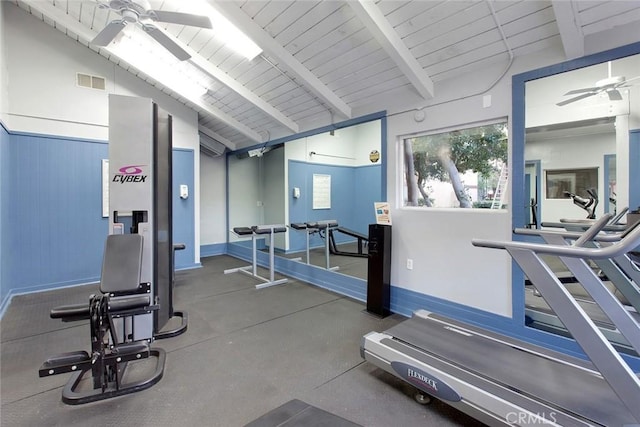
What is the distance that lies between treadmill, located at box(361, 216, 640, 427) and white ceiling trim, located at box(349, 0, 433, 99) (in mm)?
2076

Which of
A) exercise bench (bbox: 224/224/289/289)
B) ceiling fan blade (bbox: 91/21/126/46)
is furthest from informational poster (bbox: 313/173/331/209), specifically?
ceiling fan blade (bbox: 91/21/126/46)

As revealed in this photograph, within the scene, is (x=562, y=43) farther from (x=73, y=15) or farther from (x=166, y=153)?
(x=73, y=15)

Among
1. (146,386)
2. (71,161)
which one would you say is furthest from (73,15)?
(146,386)

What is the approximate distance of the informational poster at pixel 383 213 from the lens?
3637 millimetres

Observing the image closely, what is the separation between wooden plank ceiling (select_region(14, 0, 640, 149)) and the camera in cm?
236

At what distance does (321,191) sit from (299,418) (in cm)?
510

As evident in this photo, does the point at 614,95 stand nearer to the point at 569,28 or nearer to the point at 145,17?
the point at 569,28

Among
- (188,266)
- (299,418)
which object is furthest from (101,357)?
(188,266)

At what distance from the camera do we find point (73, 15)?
12.8 feet

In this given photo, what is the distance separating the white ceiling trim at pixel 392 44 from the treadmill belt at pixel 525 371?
2420 millimetres

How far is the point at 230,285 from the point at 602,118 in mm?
5199

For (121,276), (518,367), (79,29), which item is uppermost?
(79,29)

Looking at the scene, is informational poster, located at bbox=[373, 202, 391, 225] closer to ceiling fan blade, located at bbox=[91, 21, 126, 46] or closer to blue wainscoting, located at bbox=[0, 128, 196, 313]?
ceiling fan blade, located at bbox=[91, 21, 126, 46]

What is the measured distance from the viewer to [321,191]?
6.57m
